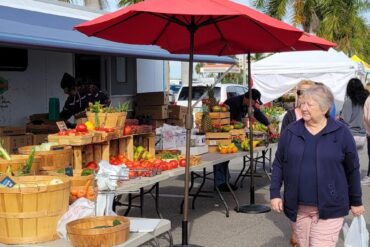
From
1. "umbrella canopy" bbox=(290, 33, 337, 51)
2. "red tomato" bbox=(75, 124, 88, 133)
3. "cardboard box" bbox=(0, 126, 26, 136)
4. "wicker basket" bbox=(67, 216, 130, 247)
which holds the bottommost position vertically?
"wicker basket" bbox=(67, 216, 130, 247)

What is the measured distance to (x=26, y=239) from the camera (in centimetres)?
405

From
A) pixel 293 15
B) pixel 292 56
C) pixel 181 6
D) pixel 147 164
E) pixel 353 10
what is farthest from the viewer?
pixel 353 10

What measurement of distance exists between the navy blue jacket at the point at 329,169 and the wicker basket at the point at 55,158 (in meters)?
2.21

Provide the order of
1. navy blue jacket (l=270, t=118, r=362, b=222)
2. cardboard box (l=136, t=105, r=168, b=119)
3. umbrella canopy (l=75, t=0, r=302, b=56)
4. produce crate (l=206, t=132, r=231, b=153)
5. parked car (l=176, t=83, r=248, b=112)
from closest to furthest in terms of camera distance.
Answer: navy blue jacket (l=270, t=118, r=362, b=222) → umbrella canopy (l=75, t=0, r=302, b=56) → produce crate (l=206, t=132, r=231, b=153) → cardboard box (l=136, t=105, r=168, b=119) → parked car (l=176, t=83, r=248, b=112)

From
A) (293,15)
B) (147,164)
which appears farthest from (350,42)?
(147,164)

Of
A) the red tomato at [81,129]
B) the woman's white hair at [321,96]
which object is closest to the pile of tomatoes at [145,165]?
the red tomato at [81,129]

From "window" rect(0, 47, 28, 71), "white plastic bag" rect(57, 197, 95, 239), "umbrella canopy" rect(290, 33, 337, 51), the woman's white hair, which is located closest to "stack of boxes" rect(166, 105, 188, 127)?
"window" rect(0, 47, 28, 71)

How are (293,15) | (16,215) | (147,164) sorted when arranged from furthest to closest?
(293,15) < (147,164) < (16,215)

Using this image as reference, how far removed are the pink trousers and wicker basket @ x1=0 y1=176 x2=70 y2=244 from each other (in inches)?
71.7

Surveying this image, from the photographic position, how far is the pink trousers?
4.17 metres

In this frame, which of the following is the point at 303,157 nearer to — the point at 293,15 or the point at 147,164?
the point at 147,164

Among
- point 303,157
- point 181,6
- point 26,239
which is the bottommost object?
point 26,239

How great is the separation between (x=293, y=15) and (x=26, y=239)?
2655 cm

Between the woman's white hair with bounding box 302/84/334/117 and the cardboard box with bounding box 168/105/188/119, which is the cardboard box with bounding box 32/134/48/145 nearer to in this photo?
the cardboard box with bounding box 168/105/188/119
